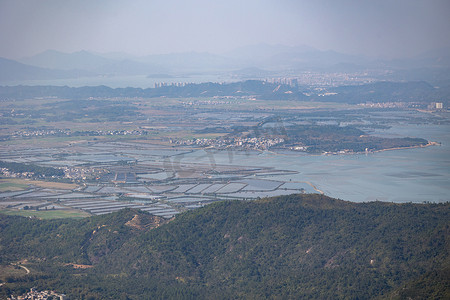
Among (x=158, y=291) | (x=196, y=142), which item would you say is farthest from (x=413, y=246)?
(x=196, y=142)

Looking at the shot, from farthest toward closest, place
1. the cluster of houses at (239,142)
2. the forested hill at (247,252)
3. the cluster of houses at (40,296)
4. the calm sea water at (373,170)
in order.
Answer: the cluster of houses at (239,142) < the calm sea water at (373,170) < the forested hill at (247,252) < the cluster of houses at (40,296)

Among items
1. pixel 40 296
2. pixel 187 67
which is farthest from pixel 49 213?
pixel 187 67

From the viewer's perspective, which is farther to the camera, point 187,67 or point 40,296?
point 187,67

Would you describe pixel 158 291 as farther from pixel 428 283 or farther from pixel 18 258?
pixel 428 283

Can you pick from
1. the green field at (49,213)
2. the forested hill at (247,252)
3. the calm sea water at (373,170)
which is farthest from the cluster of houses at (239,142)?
the forested hill at (247,252)

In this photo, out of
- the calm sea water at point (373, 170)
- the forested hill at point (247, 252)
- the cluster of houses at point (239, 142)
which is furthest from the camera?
the cluster of houses at point (239, 142)

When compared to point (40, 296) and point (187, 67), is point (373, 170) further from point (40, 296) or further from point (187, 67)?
point (187, 67)

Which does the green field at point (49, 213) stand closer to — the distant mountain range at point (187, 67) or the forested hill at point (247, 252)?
the forested hill at point (247, 252)
